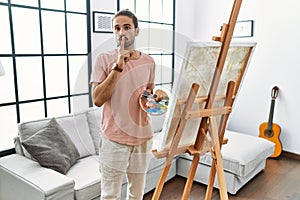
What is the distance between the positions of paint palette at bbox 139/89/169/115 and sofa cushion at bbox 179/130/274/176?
1.54 m

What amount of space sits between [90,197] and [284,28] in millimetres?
2897

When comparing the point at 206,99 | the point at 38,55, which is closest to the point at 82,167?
the point at 38,55

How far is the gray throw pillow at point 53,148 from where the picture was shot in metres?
1.85

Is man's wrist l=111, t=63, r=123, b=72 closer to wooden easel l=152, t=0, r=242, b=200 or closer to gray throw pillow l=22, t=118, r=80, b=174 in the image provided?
wooden easel l=152, t=0, r=242, b=200

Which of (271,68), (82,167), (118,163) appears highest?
(271,68)

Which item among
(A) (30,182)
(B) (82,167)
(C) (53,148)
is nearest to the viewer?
(A) (30,182)

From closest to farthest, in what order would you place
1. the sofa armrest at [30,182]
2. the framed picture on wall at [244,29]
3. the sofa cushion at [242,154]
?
the sofa armrest at [30,182] → the sofa cushion at [242,154] → the framed picture on wall at [244,29]

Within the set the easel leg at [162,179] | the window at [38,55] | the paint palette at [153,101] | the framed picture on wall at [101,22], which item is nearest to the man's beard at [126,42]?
the paint palette at [153,101]

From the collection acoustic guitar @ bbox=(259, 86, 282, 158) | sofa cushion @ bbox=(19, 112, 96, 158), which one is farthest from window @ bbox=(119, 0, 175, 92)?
acoustic guitar @ bbox=(259, 86, 282, 158)

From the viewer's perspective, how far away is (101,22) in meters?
2.86

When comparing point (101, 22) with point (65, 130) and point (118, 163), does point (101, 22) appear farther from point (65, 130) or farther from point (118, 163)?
point (118, 163)

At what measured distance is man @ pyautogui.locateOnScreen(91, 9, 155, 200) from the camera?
3.28 ft

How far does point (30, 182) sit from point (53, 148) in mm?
322

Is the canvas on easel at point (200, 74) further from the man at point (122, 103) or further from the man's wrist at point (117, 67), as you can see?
the man's wrist at point (117, 67)
